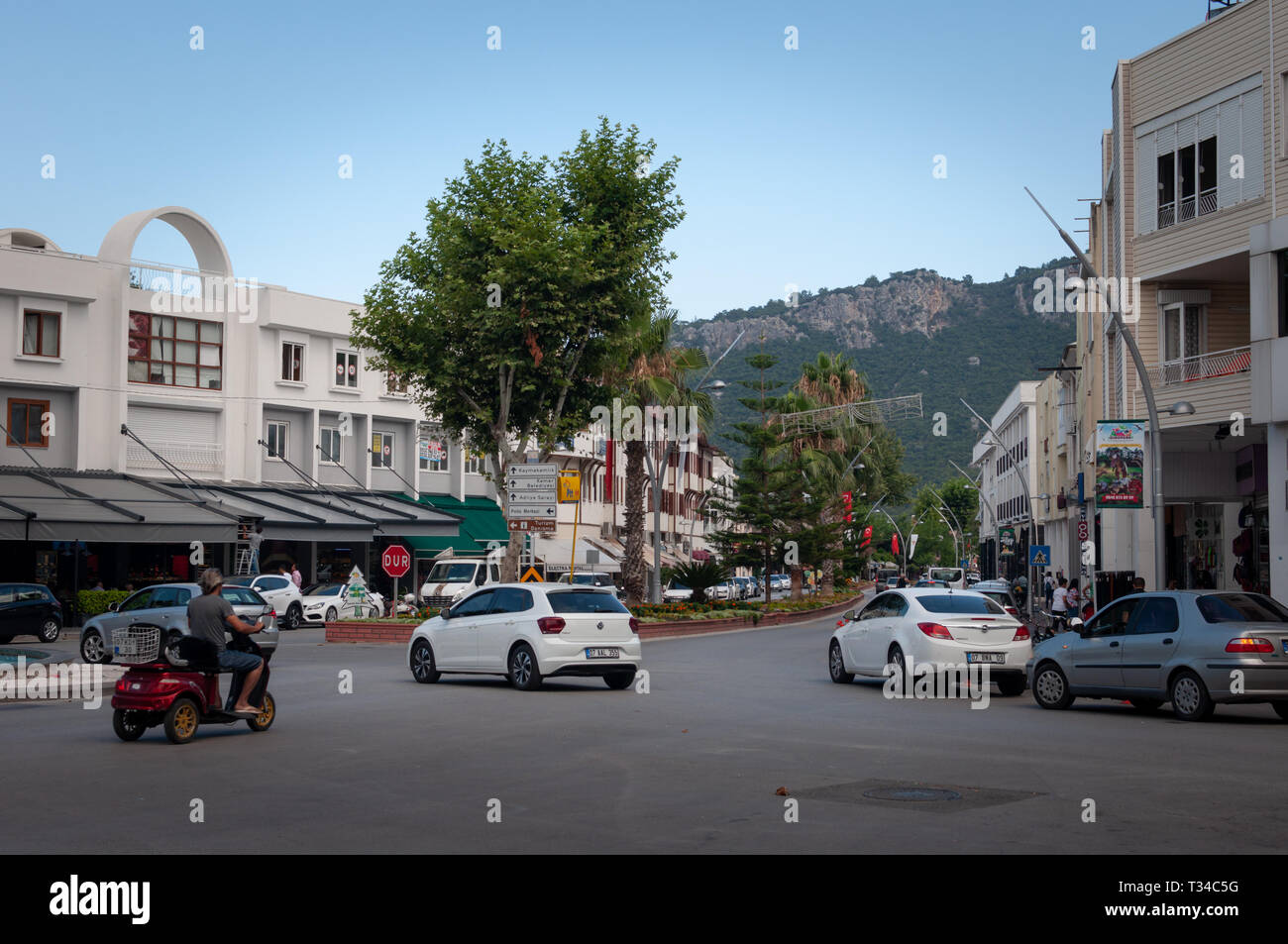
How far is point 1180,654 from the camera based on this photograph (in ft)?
55.2

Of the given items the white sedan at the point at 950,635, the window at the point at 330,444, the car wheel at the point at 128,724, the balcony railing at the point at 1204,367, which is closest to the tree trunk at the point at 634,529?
the window at the point at 330,444

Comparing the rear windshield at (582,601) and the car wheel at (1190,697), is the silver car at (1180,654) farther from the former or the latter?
the rear windshield at (582,601)

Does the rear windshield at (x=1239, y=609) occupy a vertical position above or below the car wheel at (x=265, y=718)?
above

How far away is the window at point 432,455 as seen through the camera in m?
60.0

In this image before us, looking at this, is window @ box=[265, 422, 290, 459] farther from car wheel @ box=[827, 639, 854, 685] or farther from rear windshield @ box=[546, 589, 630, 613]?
rear windshield @ box=[546, 589, 630, 613]

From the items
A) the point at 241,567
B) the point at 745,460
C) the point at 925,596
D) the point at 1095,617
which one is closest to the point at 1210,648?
the point at 1095,617

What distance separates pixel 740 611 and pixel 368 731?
33.0 metres

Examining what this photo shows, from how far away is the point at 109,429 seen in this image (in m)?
46.9

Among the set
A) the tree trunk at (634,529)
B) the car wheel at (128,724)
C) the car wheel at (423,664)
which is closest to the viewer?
the car wheel at (128,724)

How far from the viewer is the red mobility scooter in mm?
13805

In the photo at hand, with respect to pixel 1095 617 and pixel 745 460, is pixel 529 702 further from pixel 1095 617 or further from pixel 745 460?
pixel 745 460

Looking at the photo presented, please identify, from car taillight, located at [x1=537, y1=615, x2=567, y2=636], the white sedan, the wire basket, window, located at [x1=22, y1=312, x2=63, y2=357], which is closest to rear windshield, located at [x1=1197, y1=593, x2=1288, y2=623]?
the white sedan

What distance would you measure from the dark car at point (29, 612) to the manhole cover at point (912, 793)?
29.3 m

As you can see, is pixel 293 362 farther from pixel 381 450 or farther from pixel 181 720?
pixel 181 720
